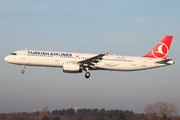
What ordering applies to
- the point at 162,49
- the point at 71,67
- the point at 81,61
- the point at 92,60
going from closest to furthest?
the point at 71,67 → the point at 81,61 → the point at 92,60 → the point at 162,49

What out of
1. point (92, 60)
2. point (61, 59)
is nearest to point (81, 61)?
point (92, 60)

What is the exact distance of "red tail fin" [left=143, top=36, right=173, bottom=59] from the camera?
5041 centimetres

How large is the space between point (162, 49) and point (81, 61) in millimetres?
18097

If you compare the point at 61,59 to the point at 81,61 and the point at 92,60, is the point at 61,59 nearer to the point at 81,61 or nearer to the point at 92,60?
the point at 81,61

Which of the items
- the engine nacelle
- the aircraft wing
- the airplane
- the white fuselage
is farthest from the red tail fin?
the engine nacelle

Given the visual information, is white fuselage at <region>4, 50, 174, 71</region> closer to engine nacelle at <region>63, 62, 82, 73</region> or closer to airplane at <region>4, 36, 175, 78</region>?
airplane at <region>4, 36, 175, 78</region>

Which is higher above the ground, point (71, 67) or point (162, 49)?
point (162, 49)

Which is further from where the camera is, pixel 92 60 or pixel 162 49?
pixel 162 49

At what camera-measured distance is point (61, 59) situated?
146 ft

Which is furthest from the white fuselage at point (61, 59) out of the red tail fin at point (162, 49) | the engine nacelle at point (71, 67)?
the red tail fin at point (162, 49)

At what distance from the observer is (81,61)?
43.7m

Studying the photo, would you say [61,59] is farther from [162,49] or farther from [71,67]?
[162,49]

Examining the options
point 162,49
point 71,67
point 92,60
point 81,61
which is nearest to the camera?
point 71,67

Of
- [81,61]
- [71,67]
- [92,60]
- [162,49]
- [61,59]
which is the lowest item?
[71,67]
